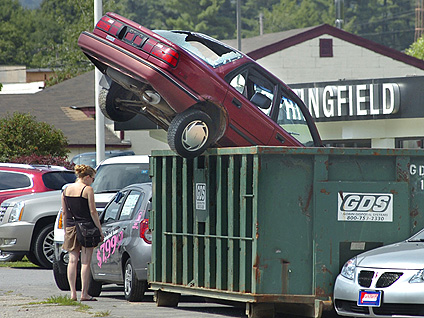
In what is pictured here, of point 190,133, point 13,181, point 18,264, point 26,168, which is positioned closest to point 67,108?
point 13,181

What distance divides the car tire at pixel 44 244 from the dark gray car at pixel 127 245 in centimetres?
443

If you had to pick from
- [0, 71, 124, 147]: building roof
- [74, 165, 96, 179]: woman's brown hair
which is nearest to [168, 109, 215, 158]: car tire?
[74, 165, 96, 179]: woman's brown hair

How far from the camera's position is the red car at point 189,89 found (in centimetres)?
1235

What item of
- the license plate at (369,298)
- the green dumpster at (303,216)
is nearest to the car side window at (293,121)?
the green dumpster at (303,216)

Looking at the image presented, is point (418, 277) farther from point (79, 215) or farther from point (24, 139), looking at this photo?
point (24, 139)

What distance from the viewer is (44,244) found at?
1795cm

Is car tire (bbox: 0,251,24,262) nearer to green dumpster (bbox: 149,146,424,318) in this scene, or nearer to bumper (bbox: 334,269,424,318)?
green dumpster (bbox: 149,146,424,318)

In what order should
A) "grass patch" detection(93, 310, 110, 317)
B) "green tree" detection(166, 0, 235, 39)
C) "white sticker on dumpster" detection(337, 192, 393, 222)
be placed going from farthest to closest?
"green tree" detection(166, 0, 235, 39) → "grass patch" detection(93, 310, 110, 317) → "white sticker on dumpster" detection(337, 192, 393, 222)

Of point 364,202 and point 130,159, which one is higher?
point 130,159

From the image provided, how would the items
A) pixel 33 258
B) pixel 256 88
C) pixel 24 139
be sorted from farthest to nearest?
pixel 24 139
pixel 33 258
pixel 256 88

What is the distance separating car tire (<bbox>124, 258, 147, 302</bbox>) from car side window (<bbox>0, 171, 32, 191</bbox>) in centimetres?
755

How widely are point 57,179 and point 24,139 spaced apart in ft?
29.6

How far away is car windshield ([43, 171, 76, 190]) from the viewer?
64.3 ft

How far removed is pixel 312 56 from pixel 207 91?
2645 cm
